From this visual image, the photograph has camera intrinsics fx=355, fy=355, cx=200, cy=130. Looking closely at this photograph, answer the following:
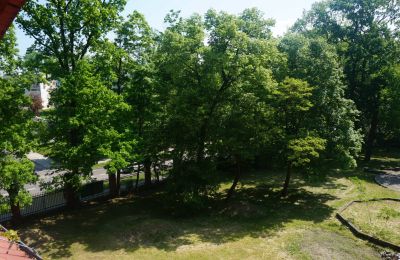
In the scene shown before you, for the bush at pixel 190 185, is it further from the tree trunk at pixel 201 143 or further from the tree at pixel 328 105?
the tree at pixel 328 105

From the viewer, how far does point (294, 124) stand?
27281 mm

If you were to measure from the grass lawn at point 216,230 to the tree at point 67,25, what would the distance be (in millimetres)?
9918

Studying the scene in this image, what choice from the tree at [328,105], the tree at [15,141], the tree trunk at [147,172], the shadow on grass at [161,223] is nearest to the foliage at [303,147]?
the tree at [328,105]

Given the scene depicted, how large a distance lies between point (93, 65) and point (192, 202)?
10.9m

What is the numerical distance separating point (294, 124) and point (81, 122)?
15.5 metres

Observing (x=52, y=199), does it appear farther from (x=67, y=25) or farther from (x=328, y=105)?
(x=328, y=105)

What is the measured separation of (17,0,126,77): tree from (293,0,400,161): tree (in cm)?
2496

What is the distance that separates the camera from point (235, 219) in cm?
2355

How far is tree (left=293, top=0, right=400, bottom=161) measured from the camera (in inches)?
1539

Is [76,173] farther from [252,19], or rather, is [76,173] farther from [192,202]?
[252,19]

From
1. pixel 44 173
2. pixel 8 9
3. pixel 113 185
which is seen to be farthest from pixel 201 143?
pixel 8 9

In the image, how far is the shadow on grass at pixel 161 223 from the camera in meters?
20.0

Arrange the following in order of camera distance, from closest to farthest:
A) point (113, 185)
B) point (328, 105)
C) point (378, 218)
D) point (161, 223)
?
point (161, 223), point (378, 218), point (328, 105), point (113, 185)

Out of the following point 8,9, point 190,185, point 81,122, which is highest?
point 8,9
